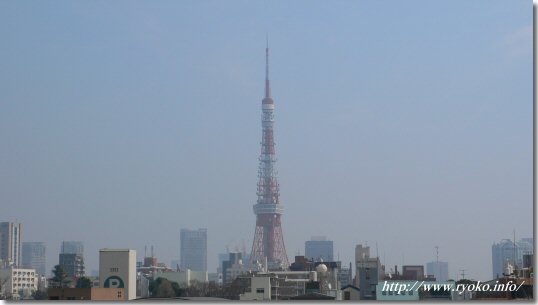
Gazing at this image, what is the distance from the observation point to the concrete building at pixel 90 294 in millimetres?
32906

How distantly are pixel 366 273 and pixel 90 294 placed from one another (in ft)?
55.0

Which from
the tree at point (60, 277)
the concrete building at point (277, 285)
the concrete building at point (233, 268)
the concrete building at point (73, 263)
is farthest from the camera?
the concrete building at point (233, 268)

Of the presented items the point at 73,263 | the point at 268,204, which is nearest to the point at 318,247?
the point at 268,204

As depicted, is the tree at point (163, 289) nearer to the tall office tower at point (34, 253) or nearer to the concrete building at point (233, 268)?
the concrete building at point (233, 268)

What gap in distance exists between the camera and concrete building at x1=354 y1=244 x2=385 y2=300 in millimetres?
42162

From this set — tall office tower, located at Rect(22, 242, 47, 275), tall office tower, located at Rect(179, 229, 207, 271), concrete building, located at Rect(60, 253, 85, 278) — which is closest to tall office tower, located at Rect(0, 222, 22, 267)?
tall office tower, located at Rect(22, 242, 47, 275)

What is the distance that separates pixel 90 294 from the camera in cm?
3309

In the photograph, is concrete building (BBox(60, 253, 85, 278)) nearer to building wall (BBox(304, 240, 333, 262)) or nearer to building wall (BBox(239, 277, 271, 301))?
building wall (BBox(239, 277, 271, 301))

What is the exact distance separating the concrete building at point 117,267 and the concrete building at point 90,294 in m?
1.54

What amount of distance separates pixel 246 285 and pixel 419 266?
11.3 metres

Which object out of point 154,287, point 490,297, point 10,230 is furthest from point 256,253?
point 490,297

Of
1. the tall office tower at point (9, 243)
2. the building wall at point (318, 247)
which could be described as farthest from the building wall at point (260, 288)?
the building wall at point (318, 247)

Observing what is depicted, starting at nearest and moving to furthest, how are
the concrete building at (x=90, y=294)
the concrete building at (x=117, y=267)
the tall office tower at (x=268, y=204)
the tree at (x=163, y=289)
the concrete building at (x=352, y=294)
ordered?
1. the concrete building at (x=90, y=294)
2. the concrete building at (x=117, y=267)
3. the concrete building at (x=352, y=294)
4. the tree at (x=163, y=289)
5. the tall office tower at (x=268, y=204)

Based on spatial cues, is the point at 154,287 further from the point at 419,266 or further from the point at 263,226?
the point at 263,226
